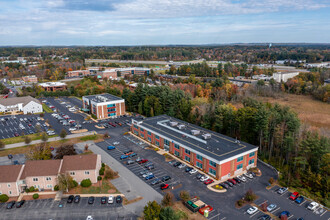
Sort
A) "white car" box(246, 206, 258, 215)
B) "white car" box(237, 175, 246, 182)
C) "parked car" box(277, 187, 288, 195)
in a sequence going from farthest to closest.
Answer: "white car" box(237, 175, 246, 182) → "parked car" box(277, 187, 288, 195) → "white car" box(246, 206, 258, 215)

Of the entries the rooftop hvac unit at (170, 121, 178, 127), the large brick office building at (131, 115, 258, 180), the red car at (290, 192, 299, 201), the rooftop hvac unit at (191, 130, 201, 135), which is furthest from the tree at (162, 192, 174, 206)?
the rooftop hvac unit at (170, 121, 178, 127)

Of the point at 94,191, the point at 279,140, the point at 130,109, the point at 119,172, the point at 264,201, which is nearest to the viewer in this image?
the point at 264,201

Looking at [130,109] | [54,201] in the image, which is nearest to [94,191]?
[54,201]

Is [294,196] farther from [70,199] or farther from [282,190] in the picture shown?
[70,199]

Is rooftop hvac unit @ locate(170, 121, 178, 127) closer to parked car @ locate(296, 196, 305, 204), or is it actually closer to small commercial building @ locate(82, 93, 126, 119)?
small commercial building @ locate(82, 93, 126, 119)

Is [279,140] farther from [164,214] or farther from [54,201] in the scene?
[54,201]

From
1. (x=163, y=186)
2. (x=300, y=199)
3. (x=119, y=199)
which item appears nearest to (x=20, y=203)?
(x=119, y=199)

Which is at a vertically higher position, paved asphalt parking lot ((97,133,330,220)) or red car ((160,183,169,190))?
red car ((160,183,169,190))

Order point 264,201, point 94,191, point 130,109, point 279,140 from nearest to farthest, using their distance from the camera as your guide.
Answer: point 264,201, point 94,191, point 279,140, point 130,109
